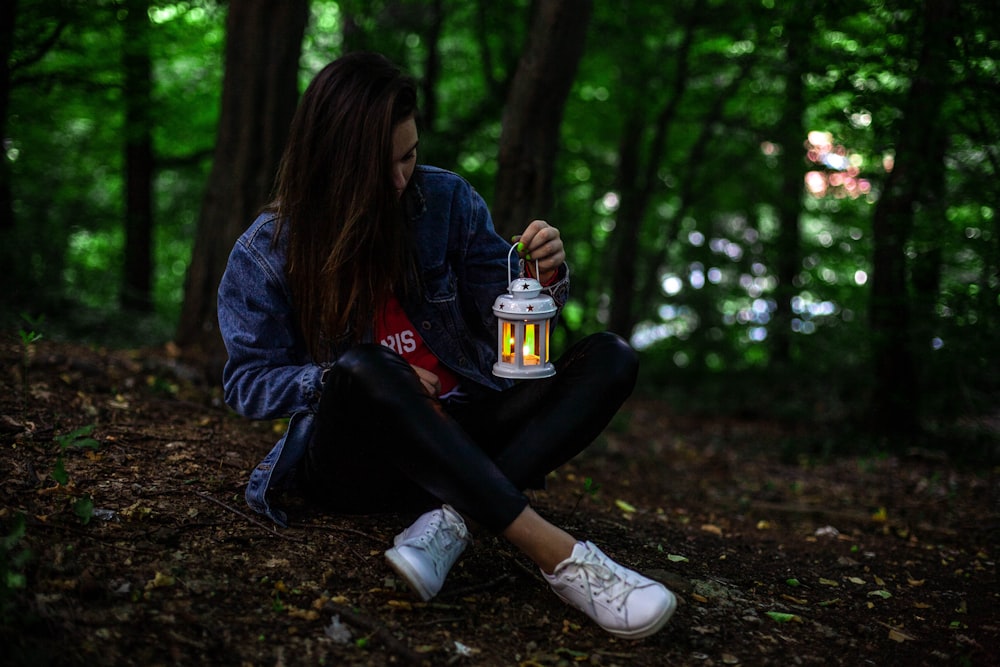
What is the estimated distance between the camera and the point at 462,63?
1036 centimetres

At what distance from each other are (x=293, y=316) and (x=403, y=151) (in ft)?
2.20

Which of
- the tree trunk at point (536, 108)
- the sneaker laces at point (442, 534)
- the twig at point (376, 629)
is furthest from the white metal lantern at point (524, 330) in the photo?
the tree trunk at point (536, 108)

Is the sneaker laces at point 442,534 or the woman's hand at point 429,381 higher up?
the woman's hand at point 429,381

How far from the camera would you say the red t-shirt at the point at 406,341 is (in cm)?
284

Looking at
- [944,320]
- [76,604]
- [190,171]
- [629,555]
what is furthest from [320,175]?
[190,171]

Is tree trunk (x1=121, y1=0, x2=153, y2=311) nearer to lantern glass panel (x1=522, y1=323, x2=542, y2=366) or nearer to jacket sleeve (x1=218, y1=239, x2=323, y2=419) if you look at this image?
jacket sleeve (x1=218, y1=239, x2=323, y2=419)

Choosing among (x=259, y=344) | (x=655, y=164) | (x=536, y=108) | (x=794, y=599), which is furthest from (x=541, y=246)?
(x=655, y=164)

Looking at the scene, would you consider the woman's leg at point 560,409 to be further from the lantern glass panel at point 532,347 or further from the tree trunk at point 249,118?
the tree trunk at point 249,118

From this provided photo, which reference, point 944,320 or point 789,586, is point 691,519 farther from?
point 944,320

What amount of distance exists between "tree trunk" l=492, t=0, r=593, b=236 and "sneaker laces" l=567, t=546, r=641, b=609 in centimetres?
267

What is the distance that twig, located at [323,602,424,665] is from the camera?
2.05 m

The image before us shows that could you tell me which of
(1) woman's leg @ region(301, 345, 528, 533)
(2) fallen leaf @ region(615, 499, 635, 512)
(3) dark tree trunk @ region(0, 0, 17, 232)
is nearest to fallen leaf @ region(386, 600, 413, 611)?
(1) woman's leg @ region(301, 345, 528, 533)

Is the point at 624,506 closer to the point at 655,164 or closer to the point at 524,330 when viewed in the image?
the point at 524,330

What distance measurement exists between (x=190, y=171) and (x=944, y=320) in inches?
361
